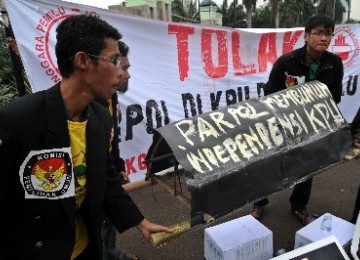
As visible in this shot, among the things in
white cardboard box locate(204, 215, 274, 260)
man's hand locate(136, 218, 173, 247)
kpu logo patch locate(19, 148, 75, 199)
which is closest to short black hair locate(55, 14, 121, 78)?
kpu logo patch locate(19, 148, 75, 199)

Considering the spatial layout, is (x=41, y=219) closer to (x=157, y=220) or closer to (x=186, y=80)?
(x=157, y=220)

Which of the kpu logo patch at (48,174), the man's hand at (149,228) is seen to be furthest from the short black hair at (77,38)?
the man's hand at (149,228)

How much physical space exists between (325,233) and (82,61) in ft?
6.85

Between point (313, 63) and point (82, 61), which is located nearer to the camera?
point (82, 61)

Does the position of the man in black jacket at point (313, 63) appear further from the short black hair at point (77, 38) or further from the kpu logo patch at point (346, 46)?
the kpu logo patch at point (346, 46)

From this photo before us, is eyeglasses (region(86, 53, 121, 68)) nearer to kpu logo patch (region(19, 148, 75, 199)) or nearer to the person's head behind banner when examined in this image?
kpu logo patch (region(19, 148, 75, 199))

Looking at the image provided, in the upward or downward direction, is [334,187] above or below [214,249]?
Result: below

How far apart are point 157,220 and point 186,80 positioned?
5.79ft

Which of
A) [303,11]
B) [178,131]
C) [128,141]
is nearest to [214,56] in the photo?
[128,141]

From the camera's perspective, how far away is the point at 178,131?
5.84 feet

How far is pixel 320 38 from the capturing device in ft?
9.30

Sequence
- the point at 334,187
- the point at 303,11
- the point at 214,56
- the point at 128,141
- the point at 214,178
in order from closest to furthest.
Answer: the point at 214,178 → the point at 128,141 → the point at 334,187 → the point at 214,56 → the point at 303,11

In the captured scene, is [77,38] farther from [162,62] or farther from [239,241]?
[162,62]

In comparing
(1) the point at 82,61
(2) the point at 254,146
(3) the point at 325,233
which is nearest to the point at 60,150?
(1) the point at 82,61
